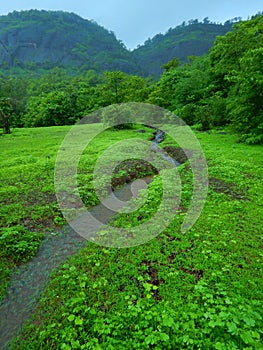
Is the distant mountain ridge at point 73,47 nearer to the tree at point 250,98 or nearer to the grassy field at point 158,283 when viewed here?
the tree at point 250,98

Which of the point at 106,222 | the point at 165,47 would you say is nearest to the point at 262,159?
the point at 106,222

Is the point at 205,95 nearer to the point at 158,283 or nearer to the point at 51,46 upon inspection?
the point at 158,283

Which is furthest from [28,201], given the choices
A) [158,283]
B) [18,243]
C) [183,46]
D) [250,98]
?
[183,46]

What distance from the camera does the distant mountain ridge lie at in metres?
120

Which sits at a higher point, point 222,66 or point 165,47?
point 165,47

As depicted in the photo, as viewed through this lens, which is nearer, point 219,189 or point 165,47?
point 219,189

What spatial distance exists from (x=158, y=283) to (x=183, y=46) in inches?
6105

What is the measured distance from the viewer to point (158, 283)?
16.9 feet

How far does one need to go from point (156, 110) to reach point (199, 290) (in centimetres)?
3322

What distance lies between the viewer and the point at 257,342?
11.8 ft

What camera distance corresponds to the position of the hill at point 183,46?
5128 inches

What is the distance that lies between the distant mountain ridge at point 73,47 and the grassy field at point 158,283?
119010mm

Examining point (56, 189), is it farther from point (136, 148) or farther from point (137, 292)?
point (136, 148)

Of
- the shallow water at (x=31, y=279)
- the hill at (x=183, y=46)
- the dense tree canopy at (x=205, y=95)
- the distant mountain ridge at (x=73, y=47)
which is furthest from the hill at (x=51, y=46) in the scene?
the shallow water at (x=31, y=279)
